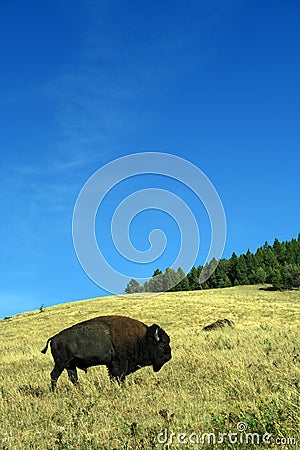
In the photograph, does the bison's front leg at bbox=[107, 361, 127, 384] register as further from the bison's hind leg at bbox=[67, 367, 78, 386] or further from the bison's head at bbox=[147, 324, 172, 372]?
the bison's head at bbox=[147, 324, 172, 372]

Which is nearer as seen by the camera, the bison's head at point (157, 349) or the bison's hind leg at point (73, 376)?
the bison's hind leg at point (73, 376)

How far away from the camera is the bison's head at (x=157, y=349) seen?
36.4 ft

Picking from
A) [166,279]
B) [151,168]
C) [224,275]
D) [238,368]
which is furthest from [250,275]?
[238,368]

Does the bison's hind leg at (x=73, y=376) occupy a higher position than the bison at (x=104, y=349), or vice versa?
the bison at (x=104, y=349)

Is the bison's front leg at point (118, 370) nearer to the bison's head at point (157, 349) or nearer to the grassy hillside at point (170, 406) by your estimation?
the grassy hillside at point (170, 406)

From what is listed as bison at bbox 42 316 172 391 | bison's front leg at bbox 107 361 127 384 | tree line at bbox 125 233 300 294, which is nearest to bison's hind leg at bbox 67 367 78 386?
bison at bbox 42 316 172 391

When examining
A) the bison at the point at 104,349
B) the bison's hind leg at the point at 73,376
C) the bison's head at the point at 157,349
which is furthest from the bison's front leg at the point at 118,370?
the bison's head at the point at 157,349

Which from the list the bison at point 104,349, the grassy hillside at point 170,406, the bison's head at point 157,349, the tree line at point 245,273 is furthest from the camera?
the tree line at point 245,273

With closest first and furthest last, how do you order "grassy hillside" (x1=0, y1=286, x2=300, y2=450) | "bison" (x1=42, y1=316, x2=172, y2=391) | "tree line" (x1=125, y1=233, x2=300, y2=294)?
"grassy hillside" (x1=0, y1=286, x2=300, y2=450), "bison" (x1=42, y1=316, x2=172, y2=391), "tree line" (x1=125, y1=233, x2=300, y2=294)

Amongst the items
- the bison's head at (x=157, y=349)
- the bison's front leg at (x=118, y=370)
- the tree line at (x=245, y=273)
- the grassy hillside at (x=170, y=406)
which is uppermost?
the tree line at (x=245, y=273)

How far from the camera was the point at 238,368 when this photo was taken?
10.0 m

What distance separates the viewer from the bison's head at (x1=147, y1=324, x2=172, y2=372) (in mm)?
11102

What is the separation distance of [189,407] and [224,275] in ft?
369

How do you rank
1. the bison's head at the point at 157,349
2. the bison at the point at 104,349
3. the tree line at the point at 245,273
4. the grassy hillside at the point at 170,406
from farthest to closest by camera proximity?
the tree line at the point at 245,273 → the bison's head at the point at 157,349 → the bison at the point at 104,349 → the grassy hillside at the point at 170,406
